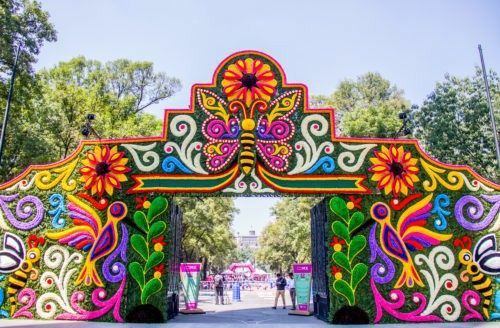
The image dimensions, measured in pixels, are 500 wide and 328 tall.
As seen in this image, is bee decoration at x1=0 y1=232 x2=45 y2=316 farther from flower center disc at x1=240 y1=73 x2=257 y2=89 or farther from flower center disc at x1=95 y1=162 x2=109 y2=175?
flower center disc at x1=240 y1=73 x2=257 y2=89

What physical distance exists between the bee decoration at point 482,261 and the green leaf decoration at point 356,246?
2503 millimetres

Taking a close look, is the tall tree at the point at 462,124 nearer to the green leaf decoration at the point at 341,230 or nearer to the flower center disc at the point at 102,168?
the green leaf decoration at the point at 341,230

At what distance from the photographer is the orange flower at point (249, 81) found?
39.4 ft

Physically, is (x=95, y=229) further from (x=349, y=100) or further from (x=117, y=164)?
(x=349, y=100)

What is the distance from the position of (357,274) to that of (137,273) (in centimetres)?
580

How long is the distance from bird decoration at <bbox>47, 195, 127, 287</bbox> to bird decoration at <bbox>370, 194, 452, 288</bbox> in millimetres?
7037

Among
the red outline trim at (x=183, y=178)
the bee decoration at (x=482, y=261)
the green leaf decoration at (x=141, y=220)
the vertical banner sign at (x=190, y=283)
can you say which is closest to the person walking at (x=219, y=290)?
the vertical banner sign at (x=190, y=283)

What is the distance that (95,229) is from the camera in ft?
37.0

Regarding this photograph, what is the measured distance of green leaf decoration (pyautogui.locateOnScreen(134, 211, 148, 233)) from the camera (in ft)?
36.8

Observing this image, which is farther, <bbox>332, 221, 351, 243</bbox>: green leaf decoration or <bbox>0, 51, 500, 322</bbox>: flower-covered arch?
<bbox>332, 221, 351, 243</bbox>: green leaf decoration

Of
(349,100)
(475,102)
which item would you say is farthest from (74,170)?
(349,100)

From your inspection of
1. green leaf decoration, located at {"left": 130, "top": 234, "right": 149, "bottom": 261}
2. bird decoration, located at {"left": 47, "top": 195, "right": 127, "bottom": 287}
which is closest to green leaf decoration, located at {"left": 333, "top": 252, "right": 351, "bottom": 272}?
green leaf decoration, located at {"left": 130, "top": 234, "right": 149, "bottom": 261}

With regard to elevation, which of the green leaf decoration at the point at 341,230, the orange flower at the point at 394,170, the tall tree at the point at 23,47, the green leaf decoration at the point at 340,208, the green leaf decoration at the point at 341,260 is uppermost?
the tall tree at the point at 23,47

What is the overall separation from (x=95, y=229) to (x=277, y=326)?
5.48 metres
